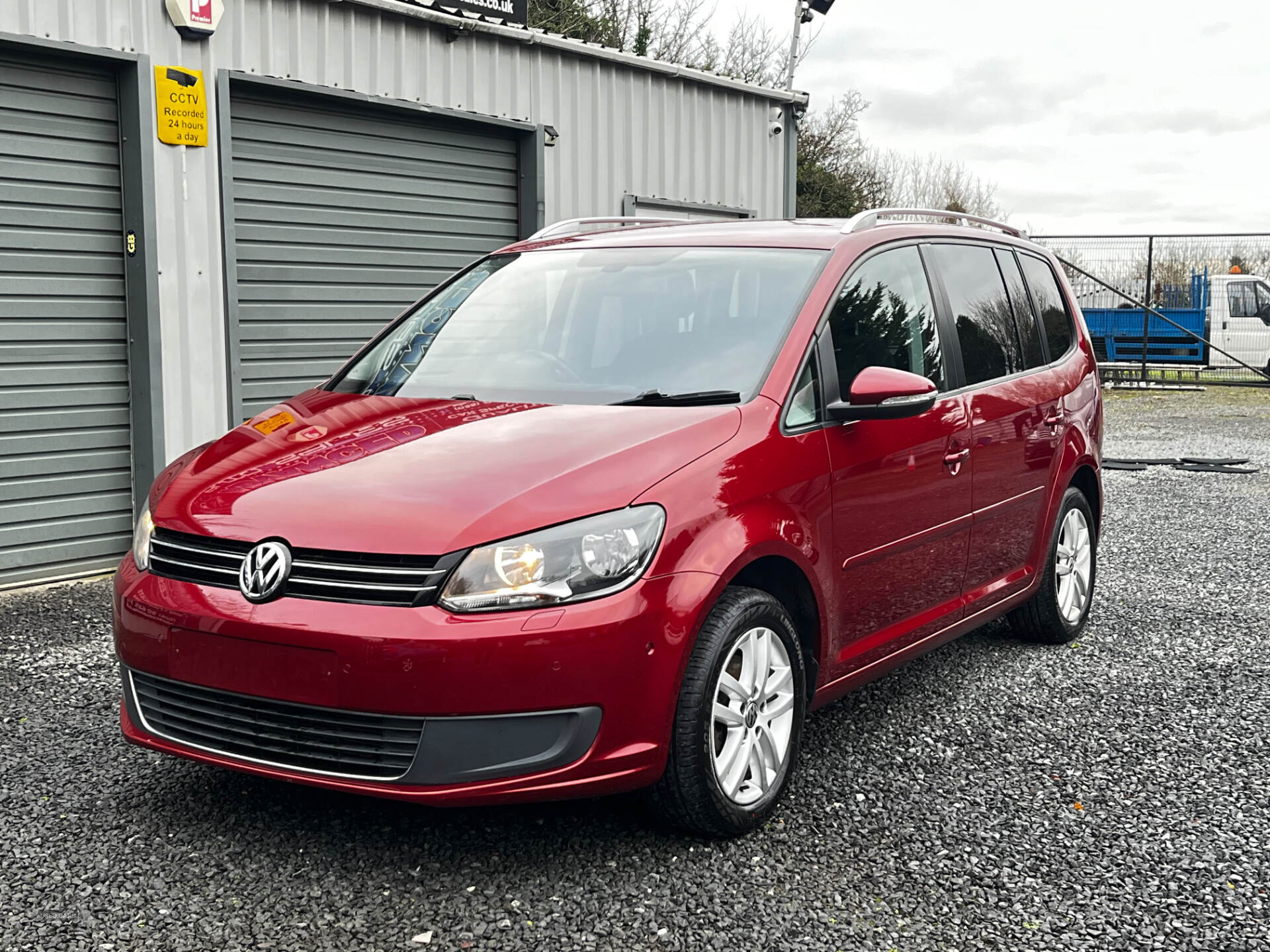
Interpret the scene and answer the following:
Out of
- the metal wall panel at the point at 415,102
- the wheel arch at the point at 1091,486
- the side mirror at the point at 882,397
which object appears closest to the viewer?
the side mirror at the point at 882,397

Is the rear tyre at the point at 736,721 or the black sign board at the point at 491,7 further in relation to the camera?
the black sign board at the point at 491,7

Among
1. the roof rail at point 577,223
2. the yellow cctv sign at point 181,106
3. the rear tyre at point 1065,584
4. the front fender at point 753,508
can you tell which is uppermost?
the yellow cctv sign at point 181,106

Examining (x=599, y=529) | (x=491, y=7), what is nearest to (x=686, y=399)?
(x=599, y=529)

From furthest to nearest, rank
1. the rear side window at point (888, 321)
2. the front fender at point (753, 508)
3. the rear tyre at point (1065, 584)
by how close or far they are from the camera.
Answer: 1. the rear tyre at point (1065, 584)
2. the rear side window at point (888, 321)
3. the front fender at point (753, 508)

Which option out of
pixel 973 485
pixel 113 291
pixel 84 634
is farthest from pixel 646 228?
pixel 113 291

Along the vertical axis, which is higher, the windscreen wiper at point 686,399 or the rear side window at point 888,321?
the rear side window at point 888,321

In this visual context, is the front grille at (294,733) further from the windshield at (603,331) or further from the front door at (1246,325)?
the front door at (1246,325)

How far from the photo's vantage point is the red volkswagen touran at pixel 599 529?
9.89ft

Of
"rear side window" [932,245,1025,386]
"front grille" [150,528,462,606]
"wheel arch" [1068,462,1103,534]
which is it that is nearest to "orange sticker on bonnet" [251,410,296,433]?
"front grille" [150,528,462,606]

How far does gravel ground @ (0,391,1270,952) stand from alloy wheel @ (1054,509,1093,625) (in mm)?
625

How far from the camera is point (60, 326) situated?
7.24 meters

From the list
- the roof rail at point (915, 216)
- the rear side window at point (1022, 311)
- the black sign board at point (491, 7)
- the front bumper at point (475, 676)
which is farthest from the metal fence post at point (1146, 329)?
the front bumper at point (475, 676)

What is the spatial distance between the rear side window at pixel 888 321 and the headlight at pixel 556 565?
3.85 feet

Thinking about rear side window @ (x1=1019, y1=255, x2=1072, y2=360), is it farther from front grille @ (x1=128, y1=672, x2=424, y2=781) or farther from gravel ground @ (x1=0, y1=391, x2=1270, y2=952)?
front grille @ (x1=128, y1=672, x2=424, y2=781)
